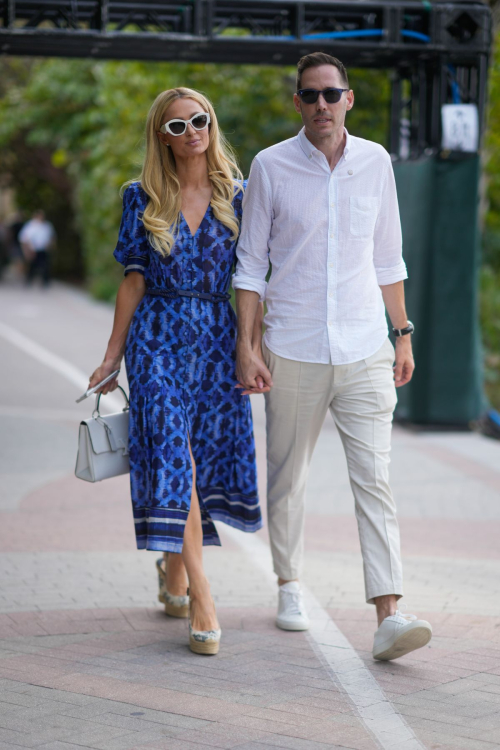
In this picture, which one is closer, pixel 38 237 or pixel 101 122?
pixel 101 122

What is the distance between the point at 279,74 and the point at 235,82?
742mm

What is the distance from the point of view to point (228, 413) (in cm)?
452

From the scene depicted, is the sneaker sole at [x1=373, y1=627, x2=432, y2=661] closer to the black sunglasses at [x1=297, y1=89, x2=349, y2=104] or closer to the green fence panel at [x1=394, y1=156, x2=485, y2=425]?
the black sunglasses at [x1=297, y1=89, x2=349, y2=104]

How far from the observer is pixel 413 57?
10273mm

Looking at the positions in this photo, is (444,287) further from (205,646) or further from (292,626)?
(205,646)

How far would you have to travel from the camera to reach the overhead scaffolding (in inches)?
381

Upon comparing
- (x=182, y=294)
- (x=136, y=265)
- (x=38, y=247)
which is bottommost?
(x=38, y=247)

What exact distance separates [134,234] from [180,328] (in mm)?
415

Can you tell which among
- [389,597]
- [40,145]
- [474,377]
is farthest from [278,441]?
[40,145]

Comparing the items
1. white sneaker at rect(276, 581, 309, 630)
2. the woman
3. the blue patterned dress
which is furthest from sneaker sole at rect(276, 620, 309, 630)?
the blue patterned dress

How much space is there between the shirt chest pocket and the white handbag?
46.3 inches

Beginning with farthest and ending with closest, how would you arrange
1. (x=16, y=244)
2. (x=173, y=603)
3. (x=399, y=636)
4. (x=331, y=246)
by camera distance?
(x=16, y=244) → (x=173, y=603) → (x=331, y=246) → (x=399, y=636)

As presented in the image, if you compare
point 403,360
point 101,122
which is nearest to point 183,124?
point 403,360

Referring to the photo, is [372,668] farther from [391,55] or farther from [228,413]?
[391,55]
